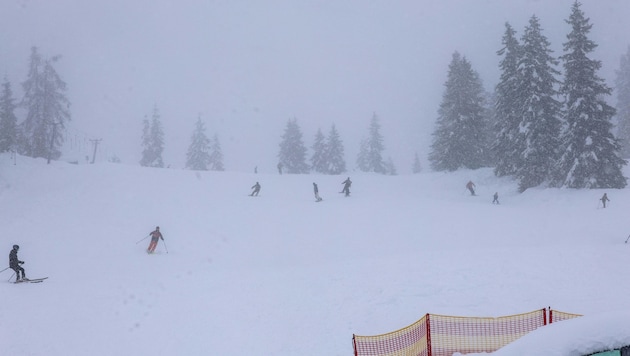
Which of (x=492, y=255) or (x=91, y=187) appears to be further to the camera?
(x=91, y=187)

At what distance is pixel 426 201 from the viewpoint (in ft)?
108

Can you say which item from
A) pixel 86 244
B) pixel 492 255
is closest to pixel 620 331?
pixel 492 255

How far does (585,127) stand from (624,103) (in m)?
30.1

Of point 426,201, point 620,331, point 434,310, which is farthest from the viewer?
point 426,201

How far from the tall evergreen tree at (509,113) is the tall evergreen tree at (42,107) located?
152 ft

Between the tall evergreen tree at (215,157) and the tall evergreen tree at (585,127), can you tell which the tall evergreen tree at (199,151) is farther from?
the tall evergreen tree at (585,127)

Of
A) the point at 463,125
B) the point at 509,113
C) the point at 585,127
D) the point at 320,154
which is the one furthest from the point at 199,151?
the point at 585,127

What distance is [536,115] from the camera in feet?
111

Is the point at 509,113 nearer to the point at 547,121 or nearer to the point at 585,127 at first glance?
the point at 547,121

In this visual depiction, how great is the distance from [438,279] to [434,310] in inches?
87.4

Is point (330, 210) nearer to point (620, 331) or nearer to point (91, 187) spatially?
point (91, 187)

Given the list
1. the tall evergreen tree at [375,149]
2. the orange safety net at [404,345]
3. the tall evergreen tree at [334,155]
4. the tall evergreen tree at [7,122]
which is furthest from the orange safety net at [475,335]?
the tall evergreen tree at [375,149]

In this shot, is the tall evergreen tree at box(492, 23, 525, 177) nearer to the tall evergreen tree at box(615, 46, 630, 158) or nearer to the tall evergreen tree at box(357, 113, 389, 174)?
the tall evergreen tree at box(615, 46, 630, 158)

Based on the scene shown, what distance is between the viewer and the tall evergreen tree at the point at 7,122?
44.9 meters
